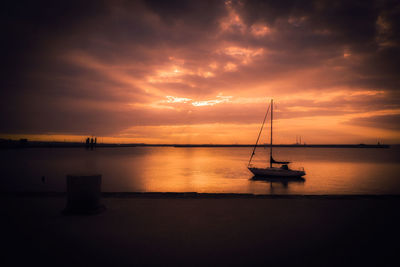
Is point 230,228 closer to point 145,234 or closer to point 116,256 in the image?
point 145,234

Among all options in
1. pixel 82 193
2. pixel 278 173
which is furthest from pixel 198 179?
pixel 82 193

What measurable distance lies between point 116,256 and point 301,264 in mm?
3318

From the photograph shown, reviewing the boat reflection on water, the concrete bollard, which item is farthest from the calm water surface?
the concrete bollard

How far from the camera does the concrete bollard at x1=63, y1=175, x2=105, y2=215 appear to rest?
256 inches

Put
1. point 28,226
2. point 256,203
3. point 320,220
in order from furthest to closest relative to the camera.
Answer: point 256,203
point 320,220
point 28,226

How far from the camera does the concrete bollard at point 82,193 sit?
6492mm

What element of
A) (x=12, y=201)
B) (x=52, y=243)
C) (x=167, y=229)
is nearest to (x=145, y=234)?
(x=167, y=229)

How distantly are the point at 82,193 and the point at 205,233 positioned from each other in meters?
3.60

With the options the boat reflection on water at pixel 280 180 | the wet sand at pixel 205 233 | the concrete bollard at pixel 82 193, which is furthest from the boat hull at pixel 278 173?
the concrete bollard at pixel 82 193

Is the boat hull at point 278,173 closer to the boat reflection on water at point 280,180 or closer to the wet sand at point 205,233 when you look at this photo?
the boat reflection on water at point 280,180

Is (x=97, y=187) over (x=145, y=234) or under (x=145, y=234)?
over

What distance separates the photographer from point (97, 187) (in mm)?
6711

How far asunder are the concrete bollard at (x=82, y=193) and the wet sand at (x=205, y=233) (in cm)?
28

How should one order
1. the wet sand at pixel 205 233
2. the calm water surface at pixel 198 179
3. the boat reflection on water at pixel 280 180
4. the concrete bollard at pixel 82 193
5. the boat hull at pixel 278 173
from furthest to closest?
the boat reflection on water at pixel 280 180, the boat hull at pixel 278 173, the calm water surface at pixel 198 179, the concrete bollard at pixel 82 193, the wet sand at pixel 205 233
